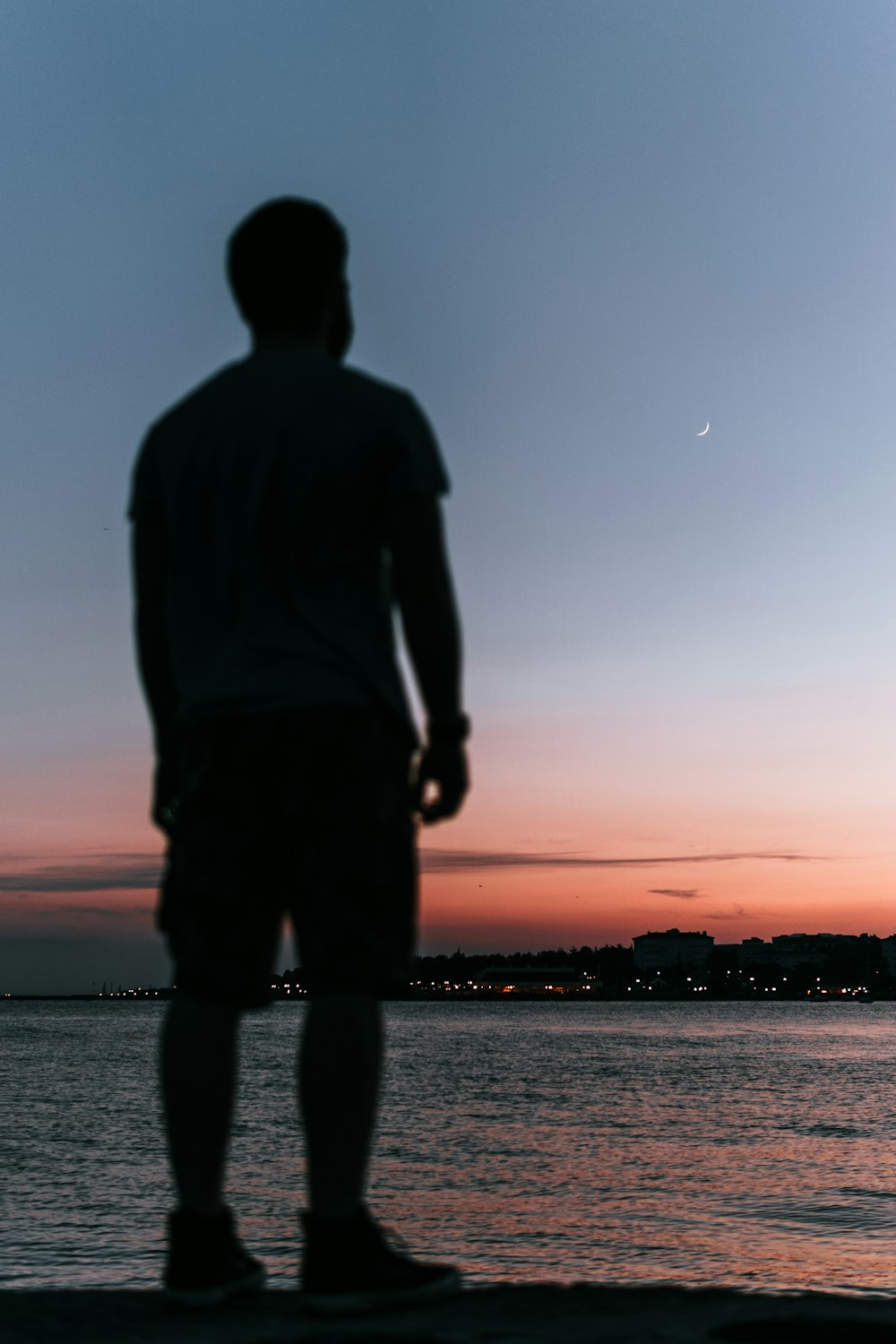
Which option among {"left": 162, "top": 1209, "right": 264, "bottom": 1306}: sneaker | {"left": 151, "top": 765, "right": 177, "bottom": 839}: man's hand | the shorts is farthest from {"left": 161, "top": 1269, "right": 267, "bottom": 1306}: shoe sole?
{"left": 151, "top": 765, "right": 177, "bottom": 839}: man's hand

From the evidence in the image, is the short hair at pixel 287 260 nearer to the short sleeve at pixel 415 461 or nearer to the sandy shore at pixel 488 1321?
the short sleeve at pixel 415 461

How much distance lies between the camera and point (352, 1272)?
261 centimetres

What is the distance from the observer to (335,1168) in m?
2.62

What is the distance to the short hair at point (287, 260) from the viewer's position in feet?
9.61

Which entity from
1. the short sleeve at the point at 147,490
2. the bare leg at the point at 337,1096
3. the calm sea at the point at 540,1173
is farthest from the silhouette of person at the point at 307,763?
the calm sea at the point at 540,1173

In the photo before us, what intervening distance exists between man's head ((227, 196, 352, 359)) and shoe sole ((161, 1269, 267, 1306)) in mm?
2167

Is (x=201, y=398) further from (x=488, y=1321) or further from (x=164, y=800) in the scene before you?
(x=488, y=1321)

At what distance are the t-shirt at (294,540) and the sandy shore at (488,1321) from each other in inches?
48.8

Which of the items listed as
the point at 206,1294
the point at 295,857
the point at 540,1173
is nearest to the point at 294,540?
the point at 295,857

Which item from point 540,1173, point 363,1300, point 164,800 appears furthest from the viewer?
point 540,1173

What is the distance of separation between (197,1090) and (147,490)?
1384mm

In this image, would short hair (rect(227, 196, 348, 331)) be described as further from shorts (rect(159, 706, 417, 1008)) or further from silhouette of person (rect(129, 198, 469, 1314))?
shorts (rect(159, 706, 417, 1008))

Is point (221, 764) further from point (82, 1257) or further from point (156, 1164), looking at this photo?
point (156, 1164)

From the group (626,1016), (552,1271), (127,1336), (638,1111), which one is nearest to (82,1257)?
(552,1271)
